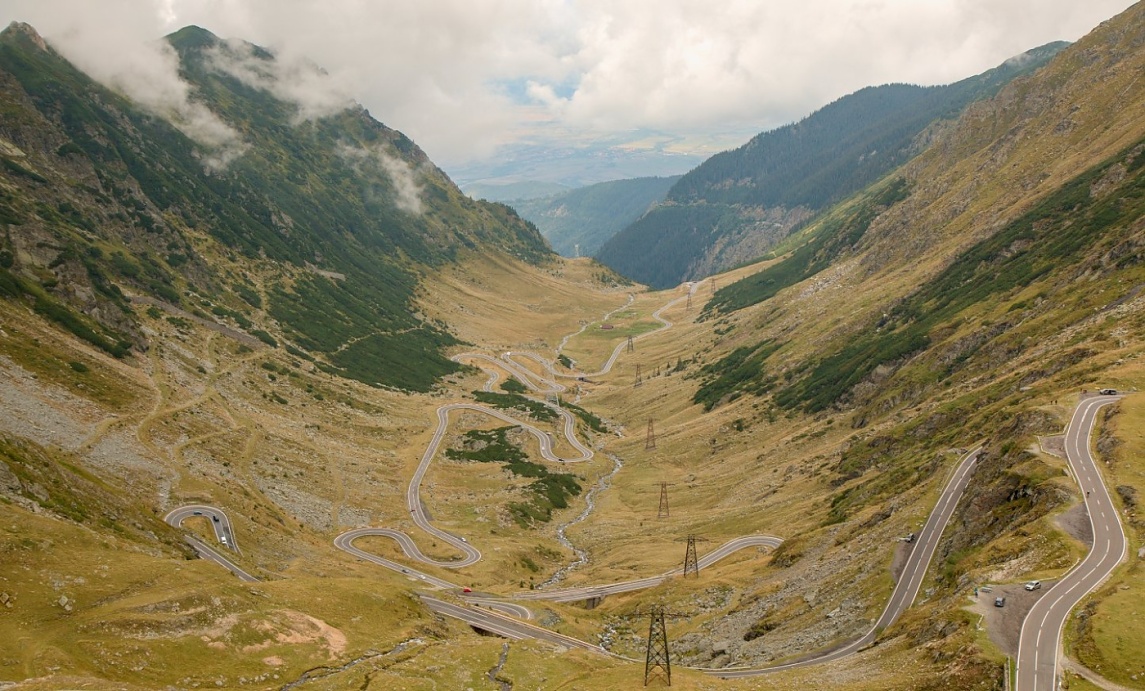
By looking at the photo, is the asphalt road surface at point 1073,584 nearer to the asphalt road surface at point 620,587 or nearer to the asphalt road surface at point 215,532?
the asphalt road surface at point 620,587

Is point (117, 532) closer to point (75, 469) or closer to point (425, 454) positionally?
point (75, 469)

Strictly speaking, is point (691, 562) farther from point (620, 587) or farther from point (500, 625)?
point (500, 625)

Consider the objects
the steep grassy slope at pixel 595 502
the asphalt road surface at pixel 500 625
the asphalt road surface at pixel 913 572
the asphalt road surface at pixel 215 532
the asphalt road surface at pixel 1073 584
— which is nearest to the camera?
the asphalt road surface at pixel 1073 584

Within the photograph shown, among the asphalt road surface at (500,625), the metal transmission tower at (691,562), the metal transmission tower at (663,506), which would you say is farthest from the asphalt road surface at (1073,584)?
the metal transmission tower at (663,506)

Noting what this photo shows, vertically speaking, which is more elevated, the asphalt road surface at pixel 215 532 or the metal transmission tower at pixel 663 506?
the asphalt road surface at pixel 215 532

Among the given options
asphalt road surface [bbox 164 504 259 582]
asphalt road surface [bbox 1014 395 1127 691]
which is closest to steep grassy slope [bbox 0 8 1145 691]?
asphalt road surface [bbox 1014 395 1127 691]
